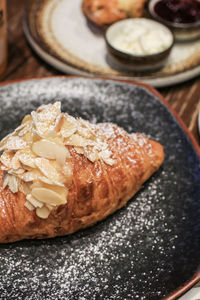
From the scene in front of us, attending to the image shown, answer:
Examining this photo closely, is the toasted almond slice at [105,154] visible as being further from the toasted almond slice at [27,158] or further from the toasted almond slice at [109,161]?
the toasted almond slice at [27,158]

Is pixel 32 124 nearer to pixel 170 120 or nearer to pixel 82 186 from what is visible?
pixel 82 186

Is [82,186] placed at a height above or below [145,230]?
above

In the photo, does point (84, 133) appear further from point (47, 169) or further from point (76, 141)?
point (47, 169)

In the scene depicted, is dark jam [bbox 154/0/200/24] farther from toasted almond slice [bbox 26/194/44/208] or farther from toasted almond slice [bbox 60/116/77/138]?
toasted almond slice [bbox 26/194/44/208]

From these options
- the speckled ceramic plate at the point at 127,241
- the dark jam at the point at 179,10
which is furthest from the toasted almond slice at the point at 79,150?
the dark jam at the point at 179,10

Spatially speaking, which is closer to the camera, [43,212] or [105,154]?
[43,212]

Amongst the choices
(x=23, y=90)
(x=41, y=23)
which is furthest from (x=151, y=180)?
(x=41, y=23)

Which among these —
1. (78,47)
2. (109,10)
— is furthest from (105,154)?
(109,10)
